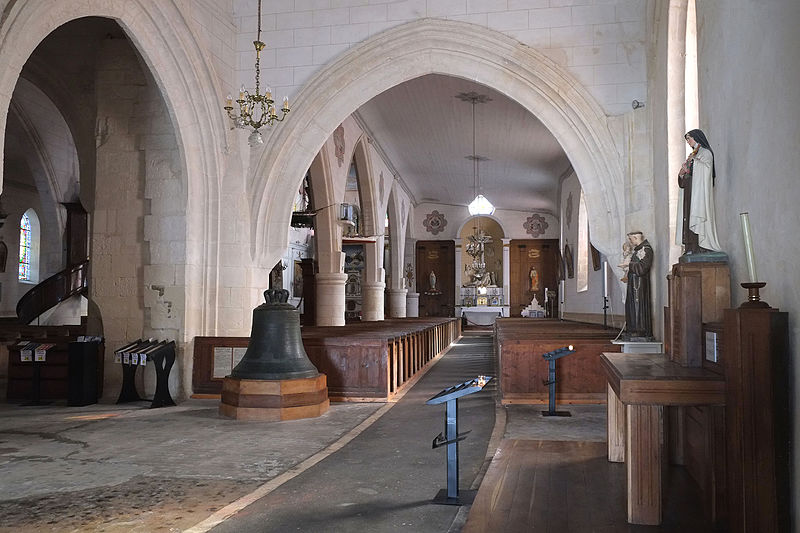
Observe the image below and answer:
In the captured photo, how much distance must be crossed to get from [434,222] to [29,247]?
12565 millimetres

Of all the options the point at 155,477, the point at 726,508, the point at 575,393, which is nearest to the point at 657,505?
the point at 726,508

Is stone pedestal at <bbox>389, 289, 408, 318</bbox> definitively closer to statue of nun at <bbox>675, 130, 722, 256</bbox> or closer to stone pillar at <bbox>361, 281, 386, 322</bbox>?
stone pillar at <bbox>361, 281, 386, 322</bbox>

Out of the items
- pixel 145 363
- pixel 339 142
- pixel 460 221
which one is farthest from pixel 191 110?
pixel 460 221

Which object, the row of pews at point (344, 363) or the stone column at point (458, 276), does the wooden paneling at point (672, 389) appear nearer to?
the row of pews at point (344, 363)

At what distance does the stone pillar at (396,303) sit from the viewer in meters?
20.5

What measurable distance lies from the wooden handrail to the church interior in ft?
0.24

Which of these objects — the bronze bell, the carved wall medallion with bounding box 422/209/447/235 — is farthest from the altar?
the bronze bell

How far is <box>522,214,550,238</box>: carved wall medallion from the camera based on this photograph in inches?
920

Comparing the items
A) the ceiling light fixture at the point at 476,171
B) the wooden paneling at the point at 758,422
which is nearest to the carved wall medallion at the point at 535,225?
the ceiling light fixture at the point at 476,171

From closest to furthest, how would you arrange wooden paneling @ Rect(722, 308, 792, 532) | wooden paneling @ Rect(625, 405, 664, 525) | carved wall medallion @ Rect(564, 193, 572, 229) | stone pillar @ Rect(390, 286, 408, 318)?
wooden paneling @ Rect(722, 308, 792, 532) < wooden paneling @ Rect(625, 405, 664, 525) < carved wall medallion @ Rect(564, 193, 572, 229) < stone pillar @ Rect(390, 286, 408, 318)

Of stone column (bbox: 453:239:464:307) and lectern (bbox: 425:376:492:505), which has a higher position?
stone column (bbox: 453:239:464:307)

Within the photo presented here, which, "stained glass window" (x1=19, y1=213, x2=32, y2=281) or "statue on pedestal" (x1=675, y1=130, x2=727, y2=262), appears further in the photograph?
"stained glass window" (x1=19, y1=213, x2=32, y2=281)

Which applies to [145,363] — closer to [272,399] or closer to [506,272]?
[272,399]

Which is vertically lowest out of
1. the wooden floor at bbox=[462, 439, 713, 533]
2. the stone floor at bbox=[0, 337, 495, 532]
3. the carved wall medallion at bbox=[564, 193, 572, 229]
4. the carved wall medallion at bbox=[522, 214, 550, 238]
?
the stone floor at bbox=[0, 337, 495, 532]
